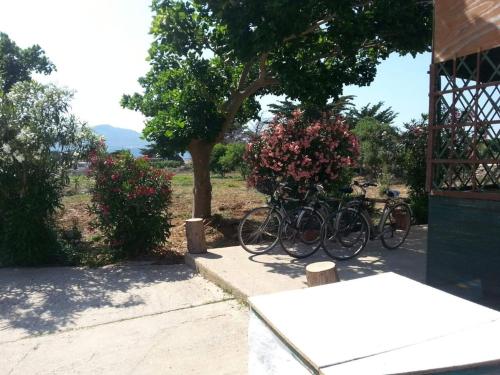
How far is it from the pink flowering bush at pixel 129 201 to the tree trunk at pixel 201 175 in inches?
89.6

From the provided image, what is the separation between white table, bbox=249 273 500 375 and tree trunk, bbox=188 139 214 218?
722 cm

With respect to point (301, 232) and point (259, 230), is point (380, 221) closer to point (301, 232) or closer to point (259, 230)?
point (301, 232)

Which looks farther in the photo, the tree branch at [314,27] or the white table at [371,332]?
the tree branch at [314,27]

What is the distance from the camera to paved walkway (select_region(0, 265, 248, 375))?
3650 millimetres

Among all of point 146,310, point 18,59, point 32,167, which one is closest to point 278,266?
point 146,310

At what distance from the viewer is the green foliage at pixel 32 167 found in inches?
254

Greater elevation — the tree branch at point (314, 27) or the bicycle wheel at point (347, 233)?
the tree branch at point (314, 27)

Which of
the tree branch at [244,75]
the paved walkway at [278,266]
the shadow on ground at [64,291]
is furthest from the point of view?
the tree branch at [244,75]

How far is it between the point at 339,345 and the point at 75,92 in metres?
6.10

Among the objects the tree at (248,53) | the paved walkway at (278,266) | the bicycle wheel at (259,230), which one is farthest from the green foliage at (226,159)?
the paved walkway at (278,266)

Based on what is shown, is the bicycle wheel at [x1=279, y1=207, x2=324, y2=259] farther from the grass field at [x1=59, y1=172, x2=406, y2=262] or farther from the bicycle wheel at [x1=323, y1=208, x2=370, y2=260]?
the grass field at [x1=59, y1=172, x2=406, y2=262]

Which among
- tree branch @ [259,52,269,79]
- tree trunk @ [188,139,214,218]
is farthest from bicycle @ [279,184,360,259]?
tree trunk @ [188,139,214,218]

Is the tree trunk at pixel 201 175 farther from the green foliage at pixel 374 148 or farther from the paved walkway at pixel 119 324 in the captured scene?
the green foliage at pixel 374 148

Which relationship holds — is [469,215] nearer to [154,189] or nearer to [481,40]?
[481,40]
